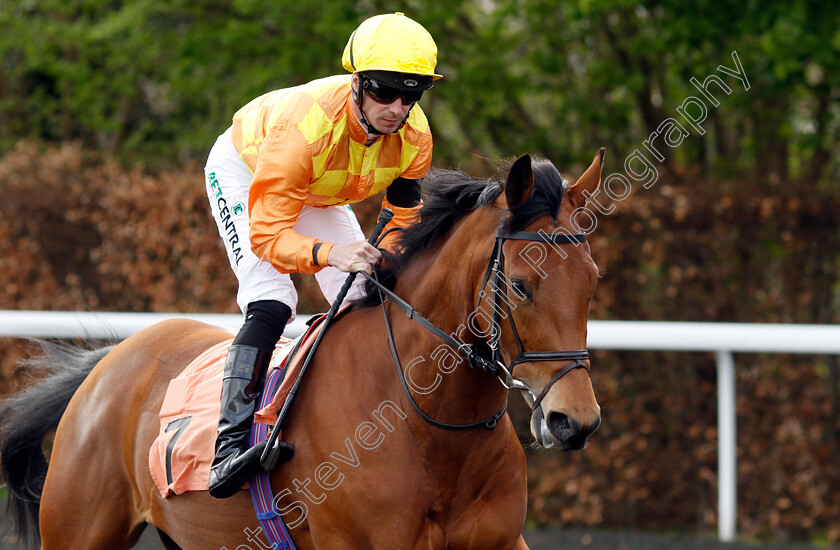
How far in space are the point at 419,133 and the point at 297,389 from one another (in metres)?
0.99

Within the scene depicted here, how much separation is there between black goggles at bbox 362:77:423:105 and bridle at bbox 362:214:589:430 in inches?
21.1

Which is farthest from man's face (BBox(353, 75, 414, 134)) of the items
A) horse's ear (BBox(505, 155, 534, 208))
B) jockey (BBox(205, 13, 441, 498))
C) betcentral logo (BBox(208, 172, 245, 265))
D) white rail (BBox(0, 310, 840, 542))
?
white rail (BBox(0, 310, 840, 542))

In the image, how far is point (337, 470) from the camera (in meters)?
2.60

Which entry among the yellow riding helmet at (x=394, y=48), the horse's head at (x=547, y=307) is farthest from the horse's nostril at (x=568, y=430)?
the yellow riding helmet at (x=394, y=48)

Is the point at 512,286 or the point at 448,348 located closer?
the point at 512,286

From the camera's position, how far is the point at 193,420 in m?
3.13

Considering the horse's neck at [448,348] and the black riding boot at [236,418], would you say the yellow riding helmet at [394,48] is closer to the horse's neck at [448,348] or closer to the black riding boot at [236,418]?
the horse's neck at [448,348]

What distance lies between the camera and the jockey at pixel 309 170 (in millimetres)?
2689

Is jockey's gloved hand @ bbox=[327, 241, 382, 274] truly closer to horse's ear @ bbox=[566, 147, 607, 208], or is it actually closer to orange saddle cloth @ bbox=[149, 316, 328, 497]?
orange saddle cloth @ bbox=[149, 316, 328, 497]

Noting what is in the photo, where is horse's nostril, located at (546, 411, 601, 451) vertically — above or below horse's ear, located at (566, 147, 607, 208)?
below

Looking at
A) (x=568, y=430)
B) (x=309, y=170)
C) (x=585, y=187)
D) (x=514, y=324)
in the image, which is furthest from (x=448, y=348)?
(x=309, y=170)

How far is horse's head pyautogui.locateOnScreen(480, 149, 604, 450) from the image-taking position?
221 cm

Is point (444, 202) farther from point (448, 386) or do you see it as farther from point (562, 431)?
point (562, 431)

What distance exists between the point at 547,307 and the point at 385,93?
892 millimetres
